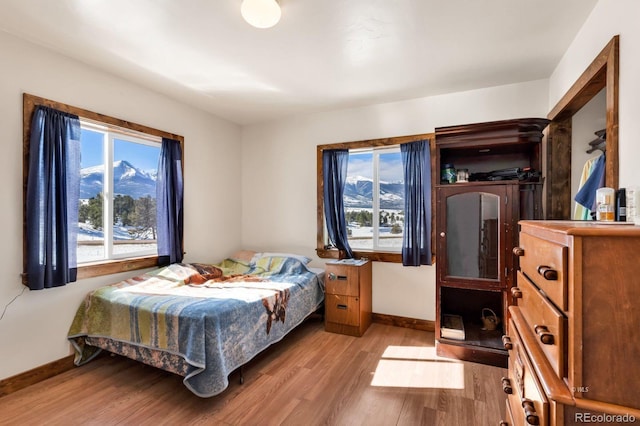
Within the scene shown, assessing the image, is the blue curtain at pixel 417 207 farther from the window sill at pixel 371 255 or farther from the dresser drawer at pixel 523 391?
the dresser drawer at pixel 523 391

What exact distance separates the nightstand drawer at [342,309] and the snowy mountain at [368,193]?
1.14 m

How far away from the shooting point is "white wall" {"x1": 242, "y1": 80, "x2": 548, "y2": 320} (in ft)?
10.0

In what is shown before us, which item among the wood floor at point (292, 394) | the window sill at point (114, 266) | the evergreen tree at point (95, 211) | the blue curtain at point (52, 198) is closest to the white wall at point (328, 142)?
the wood floor at point (292, 394)

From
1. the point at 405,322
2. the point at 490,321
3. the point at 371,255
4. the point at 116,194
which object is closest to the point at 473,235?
the point at 490,321

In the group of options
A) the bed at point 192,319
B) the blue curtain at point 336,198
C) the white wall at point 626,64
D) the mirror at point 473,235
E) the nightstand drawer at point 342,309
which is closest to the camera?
the white wall at point 626,64

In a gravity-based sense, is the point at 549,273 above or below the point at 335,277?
above

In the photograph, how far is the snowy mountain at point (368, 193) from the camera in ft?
11.5

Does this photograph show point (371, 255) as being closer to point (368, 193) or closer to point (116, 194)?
point (368, 193)

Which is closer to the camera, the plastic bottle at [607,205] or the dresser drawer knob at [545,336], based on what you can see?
the dresser drawer knob at [545,336]

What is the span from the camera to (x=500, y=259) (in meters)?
2.53

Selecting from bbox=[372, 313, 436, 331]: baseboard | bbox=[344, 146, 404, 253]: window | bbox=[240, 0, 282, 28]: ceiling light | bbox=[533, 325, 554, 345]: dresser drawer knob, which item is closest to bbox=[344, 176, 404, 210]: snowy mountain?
bbox=[344, 146, 404, 253]: window

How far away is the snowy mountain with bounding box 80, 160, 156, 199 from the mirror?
3.07m

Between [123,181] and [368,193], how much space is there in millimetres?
2634

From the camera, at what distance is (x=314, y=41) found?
222cm
